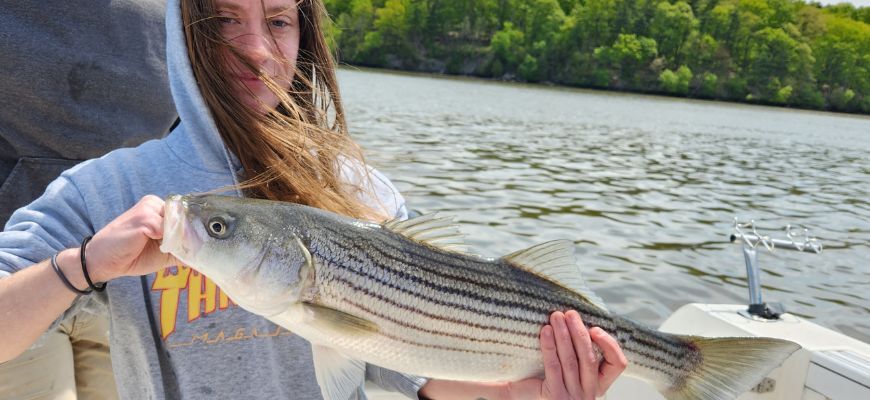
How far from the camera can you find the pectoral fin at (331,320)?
1896 mm

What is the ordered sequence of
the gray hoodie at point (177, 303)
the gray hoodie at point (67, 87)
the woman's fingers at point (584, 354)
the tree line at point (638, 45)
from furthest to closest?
1. the tree line at point (638, 45)
2. the gray hoodie at point (67, 87)
3. the woman's fingers at point (584, 354)
4. the gray hoodie at point (177, 303)

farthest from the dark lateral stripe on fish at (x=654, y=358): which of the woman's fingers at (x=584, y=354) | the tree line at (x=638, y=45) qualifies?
the tree line at (x=638, y=45)

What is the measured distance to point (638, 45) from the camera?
284ft

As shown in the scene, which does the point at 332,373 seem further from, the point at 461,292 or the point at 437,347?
the point at 461,292

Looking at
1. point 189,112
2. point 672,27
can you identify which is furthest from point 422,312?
point 672,27

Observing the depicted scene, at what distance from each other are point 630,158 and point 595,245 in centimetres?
1068

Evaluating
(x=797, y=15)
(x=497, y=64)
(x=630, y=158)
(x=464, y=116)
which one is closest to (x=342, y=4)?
(x=497, y=64)

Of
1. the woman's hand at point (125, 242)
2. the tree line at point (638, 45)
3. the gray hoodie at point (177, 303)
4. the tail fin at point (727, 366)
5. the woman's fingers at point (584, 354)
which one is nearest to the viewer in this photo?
the woman's hand at point (125, 242)

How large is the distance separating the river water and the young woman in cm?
611

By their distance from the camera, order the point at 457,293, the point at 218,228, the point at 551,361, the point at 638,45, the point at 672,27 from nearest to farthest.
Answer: the point at 218,228 → the point at 457,293 → the point at 551,361 → the point at 638,45 → the point at 672,27

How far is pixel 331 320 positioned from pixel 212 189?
82 cm

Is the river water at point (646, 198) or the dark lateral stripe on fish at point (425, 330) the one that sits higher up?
the dark lateral stripe on fish at point (425, 330)

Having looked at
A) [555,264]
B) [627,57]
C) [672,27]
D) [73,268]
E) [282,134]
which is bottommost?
[627,57]

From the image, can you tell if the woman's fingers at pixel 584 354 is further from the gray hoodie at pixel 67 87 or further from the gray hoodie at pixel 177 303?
the gray hoodie at pixel 67 87
